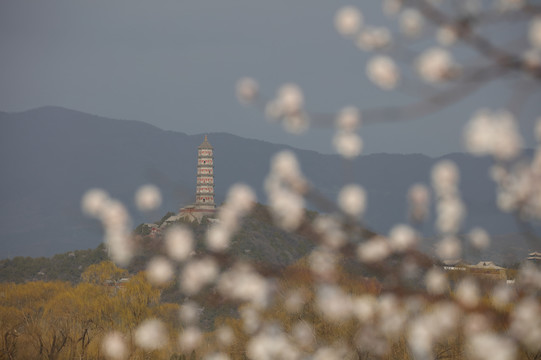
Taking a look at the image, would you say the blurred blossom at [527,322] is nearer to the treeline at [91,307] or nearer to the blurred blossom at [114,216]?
the blurred blossom at [114,216]

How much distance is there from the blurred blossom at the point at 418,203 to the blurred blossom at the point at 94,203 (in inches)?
94.3

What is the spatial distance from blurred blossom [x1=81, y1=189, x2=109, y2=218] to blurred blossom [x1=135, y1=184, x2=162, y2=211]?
0.31m

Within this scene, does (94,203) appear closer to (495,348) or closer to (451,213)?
(451,213)

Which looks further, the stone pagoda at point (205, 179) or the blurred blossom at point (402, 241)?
the stone pagoda at point (205, 179)

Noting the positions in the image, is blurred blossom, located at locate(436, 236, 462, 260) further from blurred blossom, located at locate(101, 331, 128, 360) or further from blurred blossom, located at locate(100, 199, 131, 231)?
blurred blossom, located at locate(101, 331, 128, 360)

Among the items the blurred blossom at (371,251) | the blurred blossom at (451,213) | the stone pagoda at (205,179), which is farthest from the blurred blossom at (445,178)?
the stone pagoda at (205,179)

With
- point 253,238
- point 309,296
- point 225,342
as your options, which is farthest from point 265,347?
point 253,238

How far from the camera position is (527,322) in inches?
209

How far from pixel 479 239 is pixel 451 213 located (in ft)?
2.54

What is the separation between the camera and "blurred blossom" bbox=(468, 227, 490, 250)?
5416 mm

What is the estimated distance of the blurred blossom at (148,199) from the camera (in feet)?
15.7

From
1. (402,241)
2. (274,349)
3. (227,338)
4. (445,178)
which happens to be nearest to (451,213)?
(445,178)

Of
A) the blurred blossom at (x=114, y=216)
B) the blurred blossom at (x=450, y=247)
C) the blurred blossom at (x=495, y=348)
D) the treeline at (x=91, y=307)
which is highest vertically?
the blurred blossom at (x=114, y=216)

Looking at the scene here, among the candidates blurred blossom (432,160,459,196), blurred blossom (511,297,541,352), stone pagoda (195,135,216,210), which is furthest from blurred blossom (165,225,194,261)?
stone pagoda (195,135,216,210)
